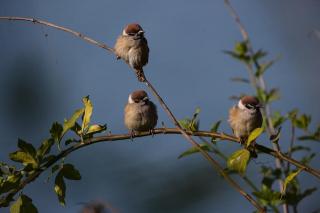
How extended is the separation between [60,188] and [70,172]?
7 centimetres

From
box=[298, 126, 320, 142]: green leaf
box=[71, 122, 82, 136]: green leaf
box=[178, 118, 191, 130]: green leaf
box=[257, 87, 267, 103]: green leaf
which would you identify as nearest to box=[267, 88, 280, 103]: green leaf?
box=[257, 87, 267, 103]: green leaf

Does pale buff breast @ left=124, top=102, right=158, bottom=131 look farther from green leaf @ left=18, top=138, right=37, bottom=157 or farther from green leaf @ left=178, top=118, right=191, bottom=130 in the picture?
green leaf @ left=18, top=138, right=37, bottom=157

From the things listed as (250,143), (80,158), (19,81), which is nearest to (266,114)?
(250,143)

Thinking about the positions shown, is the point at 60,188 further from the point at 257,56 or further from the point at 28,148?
the point at 257,56

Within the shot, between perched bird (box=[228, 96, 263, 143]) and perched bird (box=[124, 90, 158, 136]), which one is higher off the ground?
perched bird (box=[124, 90, 158, 136])

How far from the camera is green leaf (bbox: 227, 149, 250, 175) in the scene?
2215mm

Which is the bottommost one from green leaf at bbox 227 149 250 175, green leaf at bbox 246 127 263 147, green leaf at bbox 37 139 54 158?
green leaf at bbox 227 149 250 175

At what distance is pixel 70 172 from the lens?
2.09 meters

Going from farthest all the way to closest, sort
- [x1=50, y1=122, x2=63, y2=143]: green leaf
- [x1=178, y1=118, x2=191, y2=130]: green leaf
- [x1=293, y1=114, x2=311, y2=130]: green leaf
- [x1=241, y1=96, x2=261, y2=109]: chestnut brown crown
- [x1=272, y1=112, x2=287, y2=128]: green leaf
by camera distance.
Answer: [x1=241, y1=96, x2=261, y2=109]: chestnut brown crown < [x1=272, y1=112, x2=287, y2=128]: green leaf < [x1=293, y1=114, x2=311, y2=130]: green leaf < [x1=178, y1=118, x2=191, y2=130]: green leaf < [x1=50, y1=122, x2=63, y2=143]: green leaf

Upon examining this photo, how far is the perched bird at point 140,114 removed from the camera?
4.73 meters

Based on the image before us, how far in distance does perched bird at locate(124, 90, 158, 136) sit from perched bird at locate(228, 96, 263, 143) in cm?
74

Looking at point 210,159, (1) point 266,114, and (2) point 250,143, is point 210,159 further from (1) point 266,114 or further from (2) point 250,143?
(1) point 266,114

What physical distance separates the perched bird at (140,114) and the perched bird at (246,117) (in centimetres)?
74

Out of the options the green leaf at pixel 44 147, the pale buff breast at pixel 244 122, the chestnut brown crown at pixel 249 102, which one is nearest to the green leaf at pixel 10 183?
the green leaf at pixel 44 147
